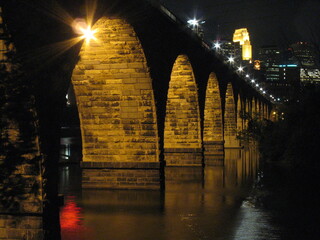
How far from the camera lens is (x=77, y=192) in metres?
21.3

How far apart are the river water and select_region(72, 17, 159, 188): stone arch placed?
0.92 meters

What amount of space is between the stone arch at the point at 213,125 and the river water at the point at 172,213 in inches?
524

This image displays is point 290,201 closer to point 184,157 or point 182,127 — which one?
point 182,127

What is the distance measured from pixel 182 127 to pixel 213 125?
9.57 m

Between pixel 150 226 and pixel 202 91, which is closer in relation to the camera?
pixel 150 226

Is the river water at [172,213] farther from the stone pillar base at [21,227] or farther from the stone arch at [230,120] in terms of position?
→ the stone arch at [230,120]

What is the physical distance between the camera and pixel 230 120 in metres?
49.6

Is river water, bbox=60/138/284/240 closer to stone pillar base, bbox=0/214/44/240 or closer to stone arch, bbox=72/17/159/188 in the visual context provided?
stone arch, bbox=72/17/159/188

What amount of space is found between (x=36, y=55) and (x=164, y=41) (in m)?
11.4

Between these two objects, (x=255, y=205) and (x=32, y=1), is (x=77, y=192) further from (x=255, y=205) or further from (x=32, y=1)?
(x=32, y=1)

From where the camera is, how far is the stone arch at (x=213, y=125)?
38.2m

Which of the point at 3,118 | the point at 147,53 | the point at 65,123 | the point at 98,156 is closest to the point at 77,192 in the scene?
the point at 98,156

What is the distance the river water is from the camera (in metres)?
13.5

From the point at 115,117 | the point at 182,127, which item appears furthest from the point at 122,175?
the point at 182,127
